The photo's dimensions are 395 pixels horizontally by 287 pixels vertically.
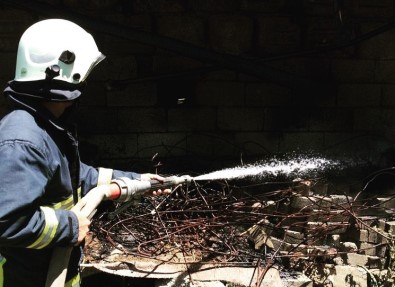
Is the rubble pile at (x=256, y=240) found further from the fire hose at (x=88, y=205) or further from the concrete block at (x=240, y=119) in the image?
the concrete block at (x=240, y=119)

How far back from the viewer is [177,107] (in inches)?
199

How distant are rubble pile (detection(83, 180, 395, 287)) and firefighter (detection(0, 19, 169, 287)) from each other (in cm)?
112

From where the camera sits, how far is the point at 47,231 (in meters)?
1.91

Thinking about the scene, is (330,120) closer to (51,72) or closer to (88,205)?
(88,205)

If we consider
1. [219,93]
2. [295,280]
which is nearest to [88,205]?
[295,280]

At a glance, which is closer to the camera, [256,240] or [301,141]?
[256,240]

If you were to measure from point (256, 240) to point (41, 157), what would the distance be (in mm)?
2302

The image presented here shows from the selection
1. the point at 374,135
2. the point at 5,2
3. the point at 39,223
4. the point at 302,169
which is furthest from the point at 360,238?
the point at 5,2

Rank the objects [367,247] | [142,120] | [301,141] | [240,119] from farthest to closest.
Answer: [301,141]
[240,119]
[142,120]
[367,247]

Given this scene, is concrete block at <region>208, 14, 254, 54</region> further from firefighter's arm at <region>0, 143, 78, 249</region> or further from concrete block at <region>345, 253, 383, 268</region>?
firefighter's arm at <region>0, 143, 78, 249</region>

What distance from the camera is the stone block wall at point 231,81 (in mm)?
4766

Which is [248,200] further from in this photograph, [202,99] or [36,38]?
[36,38]

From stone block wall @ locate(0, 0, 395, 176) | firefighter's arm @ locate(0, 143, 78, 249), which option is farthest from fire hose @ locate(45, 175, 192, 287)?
stone block wall @ locate(0, 0, 395, 176)

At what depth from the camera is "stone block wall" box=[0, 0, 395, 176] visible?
4.77 metres
